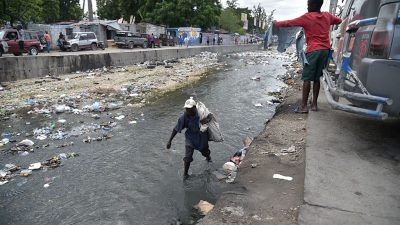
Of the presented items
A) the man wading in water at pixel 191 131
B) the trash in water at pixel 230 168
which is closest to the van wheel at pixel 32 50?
the man wading in water at pixel 191 131

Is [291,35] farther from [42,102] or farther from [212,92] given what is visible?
[42,102]

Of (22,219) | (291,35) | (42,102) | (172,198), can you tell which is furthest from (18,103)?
(291,35)

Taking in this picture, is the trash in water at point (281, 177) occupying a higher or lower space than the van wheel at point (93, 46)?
lower

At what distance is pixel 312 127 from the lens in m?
4.71

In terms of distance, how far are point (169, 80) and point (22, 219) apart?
12.2 m

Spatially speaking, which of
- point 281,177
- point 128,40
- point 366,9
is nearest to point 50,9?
point 128,40

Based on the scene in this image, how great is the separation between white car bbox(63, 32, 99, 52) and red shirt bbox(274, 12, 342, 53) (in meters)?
21.7

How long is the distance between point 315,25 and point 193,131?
2.37 meters

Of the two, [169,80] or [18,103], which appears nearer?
[18,103]

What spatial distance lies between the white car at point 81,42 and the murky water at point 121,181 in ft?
52.9

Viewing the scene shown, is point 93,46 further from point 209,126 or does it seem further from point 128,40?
point 209,126

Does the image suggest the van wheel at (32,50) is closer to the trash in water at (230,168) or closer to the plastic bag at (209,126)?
the plastic bag at (209,126)

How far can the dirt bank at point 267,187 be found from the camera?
3016 mm

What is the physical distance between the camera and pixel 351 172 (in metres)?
3.46
